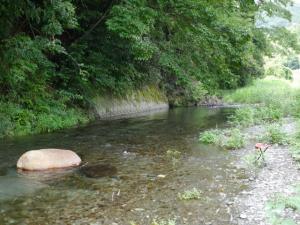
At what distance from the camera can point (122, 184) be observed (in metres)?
8.11

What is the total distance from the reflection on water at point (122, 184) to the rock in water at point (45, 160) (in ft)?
1.01

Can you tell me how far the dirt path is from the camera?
242 inches

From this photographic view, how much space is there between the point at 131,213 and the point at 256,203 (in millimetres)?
2002

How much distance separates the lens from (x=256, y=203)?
666cm

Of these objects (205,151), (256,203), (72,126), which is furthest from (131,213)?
(72,126)

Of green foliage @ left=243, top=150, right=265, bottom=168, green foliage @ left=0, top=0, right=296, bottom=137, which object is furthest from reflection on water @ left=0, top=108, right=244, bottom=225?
green foliage @ left=0, top=0, right=296, bottom=137

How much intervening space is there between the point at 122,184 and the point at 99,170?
1.28 meters

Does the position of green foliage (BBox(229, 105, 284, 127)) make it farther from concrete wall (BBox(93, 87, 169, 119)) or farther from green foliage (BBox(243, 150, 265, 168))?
green foliage (BBox(243, 150, 265, 168))

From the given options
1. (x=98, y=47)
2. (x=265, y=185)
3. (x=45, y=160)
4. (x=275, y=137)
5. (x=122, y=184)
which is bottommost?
(x=265, y=185)

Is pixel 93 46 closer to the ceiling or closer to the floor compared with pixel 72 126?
closer to the ceiling

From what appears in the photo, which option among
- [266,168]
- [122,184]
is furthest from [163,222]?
[266,168]

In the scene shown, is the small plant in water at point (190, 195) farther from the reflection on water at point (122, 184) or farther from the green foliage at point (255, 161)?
the green foliage at point (255, 161)

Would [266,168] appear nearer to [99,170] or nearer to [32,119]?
[99,170]

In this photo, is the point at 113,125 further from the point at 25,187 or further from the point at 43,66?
the point at 25,187
